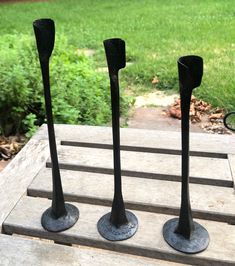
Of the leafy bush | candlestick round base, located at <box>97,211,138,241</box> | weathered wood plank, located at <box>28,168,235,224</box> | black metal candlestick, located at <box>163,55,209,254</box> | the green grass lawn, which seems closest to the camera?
black metal candlestick, located at <box>163,55,209,254</box>

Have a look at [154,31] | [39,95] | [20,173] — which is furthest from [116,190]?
[154,31]

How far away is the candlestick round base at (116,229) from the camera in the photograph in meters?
1.22

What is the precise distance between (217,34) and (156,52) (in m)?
1.18

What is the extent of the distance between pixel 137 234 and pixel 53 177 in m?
0.32

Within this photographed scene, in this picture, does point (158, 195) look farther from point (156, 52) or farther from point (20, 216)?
point (156, 52)

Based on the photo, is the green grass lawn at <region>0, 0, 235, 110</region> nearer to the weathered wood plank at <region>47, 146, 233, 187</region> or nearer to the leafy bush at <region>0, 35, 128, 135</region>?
the leafy bush at <region>0, 35, 128, 135</region>

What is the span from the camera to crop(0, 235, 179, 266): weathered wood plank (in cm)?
113

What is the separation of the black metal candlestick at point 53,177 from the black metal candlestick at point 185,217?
318mm

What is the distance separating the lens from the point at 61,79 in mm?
3166

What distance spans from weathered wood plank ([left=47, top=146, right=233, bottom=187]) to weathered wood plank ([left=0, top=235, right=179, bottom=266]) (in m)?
0.39

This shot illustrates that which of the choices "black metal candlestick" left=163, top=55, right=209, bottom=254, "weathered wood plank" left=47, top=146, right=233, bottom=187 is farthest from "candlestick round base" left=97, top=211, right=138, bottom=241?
"weathered wood plank" left=47, top=146, right=233, bottom=187

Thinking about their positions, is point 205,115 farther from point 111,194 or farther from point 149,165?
point 111,194

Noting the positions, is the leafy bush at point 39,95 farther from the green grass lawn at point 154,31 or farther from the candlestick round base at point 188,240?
the candlestick round base at point 188,240

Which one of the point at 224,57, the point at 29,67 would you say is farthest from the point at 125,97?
the point at 224,57
